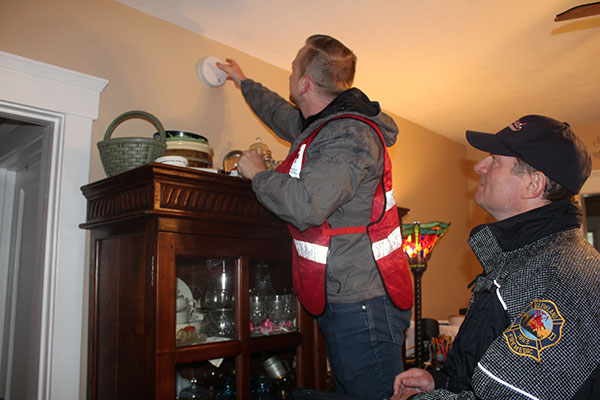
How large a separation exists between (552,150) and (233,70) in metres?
1.58

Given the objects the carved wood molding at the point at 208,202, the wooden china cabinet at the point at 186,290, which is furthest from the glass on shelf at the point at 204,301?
the carved wood molding at the point at 208,202

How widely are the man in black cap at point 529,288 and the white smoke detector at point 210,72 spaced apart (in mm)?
1371

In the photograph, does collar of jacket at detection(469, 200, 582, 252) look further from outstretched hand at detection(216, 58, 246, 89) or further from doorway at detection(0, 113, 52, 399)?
doorway at detection(0, 113, 52, 399)

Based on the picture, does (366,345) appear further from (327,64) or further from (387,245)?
(327,64)

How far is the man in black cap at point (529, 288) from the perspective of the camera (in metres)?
0.86

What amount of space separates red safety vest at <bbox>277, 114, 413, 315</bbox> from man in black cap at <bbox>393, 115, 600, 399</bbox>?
12.3 inches

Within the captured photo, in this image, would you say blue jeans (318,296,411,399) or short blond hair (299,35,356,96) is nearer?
blue jeans (318,296,411,399)

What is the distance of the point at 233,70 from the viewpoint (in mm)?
2289

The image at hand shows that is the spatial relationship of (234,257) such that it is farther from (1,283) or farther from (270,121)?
(1,283)

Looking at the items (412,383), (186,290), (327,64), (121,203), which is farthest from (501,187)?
(121,203)

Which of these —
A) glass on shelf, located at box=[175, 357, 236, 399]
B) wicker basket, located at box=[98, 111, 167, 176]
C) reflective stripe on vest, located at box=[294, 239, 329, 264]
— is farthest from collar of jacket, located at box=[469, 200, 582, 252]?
wicker basket, located at box=[98, 111, 167, 176]

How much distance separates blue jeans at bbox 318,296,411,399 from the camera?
56.2 inches

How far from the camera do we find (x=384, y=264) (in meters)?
1.50

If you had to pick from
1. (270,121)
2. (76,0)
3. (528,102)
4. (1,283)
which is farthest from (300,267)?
(528,102)
